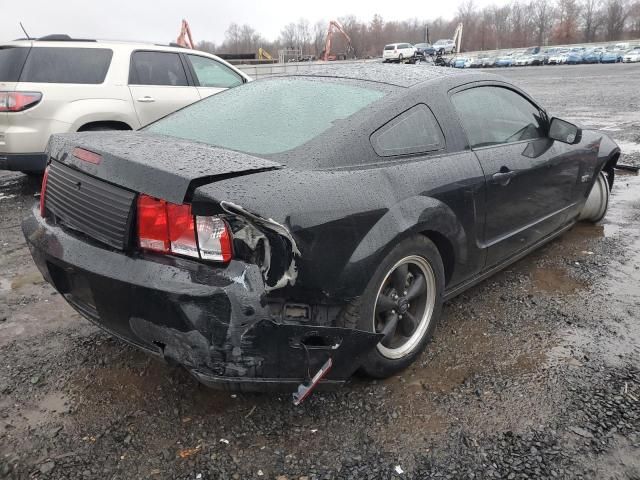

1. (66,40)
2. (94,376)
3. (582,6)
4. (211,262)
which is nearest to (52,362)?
(94,376)

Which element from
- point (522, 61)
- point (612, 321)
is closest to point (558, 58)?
point (522, 61)

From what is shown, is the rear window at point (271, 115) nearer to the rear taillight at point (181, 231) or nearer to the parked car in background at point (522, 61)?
the rear taillight at point (181, 231)

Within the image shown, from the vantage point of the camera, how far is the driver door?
3.11 m

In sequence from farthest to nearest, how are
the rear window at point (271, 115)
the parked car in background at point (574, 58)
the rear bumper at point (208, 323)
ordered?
the parked car in background at point (574, 58) < the rear window at point (271, 115) < the rear bumper at point (208, 323)

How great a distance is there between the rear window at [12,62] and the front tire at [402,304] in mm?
5154

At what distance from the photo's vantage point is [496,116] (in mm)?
3402

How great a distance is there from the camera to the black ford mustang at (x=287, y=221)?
192 centimetres

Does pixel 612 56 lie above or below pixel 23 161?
above

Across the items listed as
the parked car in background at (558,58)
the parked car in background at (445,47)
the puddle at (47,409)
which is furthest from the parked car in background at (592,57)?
the puddle at (47,409)

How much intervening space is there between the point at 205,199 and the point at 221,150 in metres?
0.52

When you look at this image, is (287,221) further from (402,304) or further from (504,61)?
(504,61)

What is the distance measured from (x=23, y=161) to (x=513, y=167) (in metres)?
5.10

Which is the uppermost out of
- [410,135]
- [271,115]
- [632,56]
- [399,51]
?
[399,51]

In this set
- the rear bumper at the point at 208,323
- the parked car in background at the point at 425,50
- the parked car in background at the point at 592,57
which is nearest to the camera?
the rear bumper at the point at 208,323
